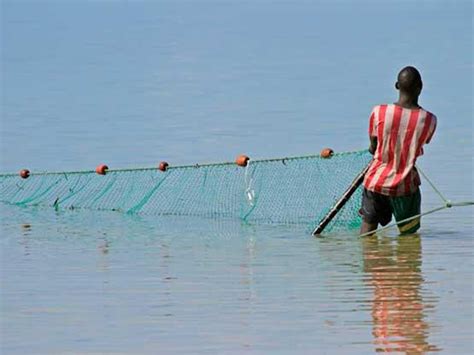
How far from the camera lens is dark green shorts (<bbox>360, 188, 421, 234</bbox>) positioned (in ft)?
38.7

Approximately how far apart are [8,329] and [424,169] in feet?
32.3

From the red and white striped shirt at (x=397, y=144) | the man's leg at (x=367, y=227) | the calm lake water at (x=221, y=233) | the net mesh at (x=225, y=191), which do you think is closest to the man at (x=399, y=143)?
the red and white striped shirt at (x=397, y=144)

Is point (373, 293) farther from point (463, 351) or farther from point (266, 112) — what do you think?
point (266, 112)

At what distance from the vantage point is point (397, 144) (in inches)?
455

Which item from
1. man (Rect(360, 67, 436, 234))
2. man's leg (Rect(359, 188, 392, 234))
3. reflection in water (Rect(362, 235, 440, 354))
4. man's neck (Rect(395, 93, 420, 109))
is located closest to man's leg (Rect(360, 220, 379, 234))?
man's leg (Rect(359, 188, 392, 234))

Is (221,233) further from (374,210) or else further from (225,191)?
(374,210)

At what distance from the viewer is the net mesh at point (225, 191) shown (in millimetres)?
13391

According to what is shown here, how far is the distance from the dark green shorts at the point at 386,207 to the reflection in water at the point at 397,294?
256mm

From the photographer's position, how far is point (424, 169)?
18.6 meters

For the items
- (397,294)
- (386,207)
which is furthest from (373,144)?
(397,294)

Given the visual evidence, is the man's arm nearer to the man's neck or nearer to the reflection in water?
the man's neck

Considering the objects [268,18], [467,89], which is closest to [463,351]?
[467,89]

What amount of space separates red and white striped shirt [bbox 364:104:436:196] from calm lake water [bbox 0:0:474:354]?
1.77 feet

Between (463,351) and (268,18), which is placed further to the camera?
(268,18)
